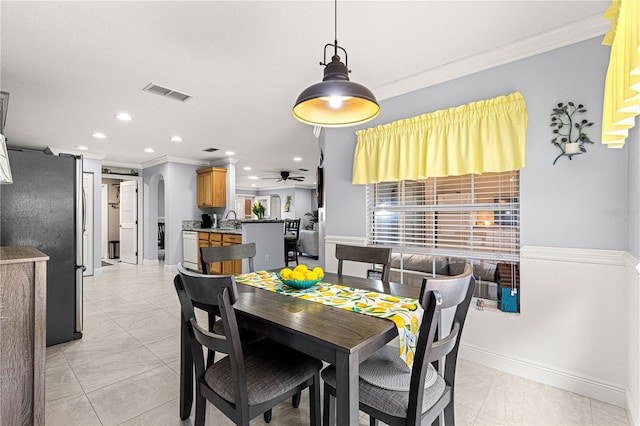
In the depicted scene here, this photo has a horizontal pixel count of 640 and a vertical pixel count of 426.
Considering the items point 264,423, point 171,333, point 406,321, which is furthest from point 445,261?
point 171,333

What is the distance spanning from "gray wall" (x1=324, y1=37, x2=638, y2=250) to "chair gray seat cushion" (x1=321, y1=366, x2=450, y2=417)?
60.6 inches

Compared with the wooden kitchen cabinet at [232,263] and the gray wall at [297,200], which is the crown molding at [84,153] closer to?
the wooden kitchen cabinet at [232,263]

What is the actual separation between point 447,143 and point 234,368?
90.1 inches

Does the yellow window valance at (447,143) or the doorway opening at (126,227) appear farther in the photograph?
the doorway opening at (126,227)

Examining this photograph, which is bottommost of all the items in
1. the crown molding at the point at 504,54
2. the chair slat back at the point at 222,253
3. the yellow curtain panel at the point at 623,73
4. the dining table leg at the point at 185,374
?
the dining table leg at the point at 185,374

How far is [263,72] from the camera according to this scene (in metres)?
2.72

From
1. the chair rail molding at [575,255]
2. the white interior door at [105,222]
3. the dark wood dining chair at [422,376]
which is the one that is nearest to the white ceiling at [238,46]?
the chair rail molding at [575,255]

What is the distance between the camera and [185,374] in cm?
173

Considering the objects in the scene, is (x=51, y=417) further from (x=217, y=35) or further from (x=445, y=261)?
(x=445, y=261)

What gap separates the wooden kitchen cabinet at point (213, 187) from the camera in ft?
21.8

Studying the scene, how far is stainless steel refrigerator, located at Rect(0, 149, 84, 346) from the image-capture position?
268 cm

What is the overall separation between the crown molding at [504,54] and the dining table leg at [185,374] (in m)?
2.64

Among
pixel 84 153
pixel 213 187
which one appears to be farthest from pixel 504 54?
pixel 84 153

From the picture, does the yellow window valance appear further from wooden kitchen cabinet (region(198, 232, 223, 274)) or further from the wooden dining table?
wooden kitchen cabinet (region(198, 232, 223, 274))
